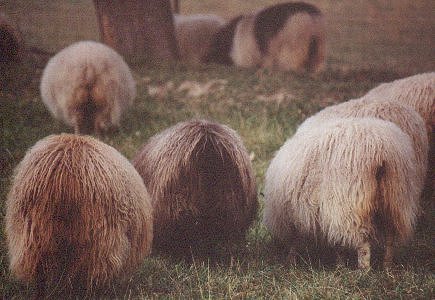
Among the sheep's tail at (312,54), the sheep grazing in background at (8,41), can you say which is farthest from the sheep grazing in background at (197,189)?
the sheep's tail at (312,54)

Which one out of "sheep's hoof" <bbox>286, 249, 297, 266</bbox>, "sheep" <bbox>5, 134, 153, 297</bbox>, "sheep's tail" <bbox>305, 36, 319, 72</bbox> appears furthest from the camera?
"sheep's tail" <bbox>305, 36, 319, 72</bbox>

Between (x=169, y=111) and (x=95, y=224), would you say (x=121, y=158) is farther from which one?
(x=169, y=111)

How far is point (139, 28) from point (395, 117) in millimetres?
4843

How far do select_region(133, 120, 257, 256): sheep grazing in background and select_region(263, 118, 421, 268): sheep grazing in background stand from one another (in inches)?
14.3

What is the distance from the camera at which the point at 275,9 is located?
10.6 metres

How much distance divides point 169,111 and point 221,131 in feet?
10.4

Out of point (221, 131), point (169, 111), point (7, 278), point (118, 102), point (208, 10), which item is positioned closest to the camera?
point (7, 278)

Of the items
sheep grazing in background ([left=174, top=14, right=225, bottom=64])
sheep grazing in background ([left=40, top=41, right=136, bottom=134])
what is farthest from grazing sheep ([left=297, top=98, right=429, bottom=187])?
sheep grazing in background ([left=174, top=14, right=225, bottom=64])

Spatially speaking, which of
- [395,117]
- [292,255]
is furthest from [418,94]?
[292,255]

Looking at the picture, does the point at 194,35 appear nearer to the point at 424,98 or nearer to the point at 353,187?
the point at 424,98

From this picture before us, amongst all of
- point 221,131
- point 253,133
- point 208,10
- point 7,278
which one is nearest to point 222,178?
point 221,131

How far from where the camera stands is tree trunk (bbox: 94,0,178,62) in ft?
27.0

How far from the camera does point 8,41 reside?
17.5ft

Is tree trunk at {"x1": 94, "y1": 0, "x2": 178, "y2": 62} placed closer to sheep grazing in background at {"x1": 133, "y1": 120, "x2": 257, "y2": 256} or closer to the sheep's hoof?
sheep grazing in background at {"x1": 133, "y1": 120, "x2": 257, "y2": 256}
